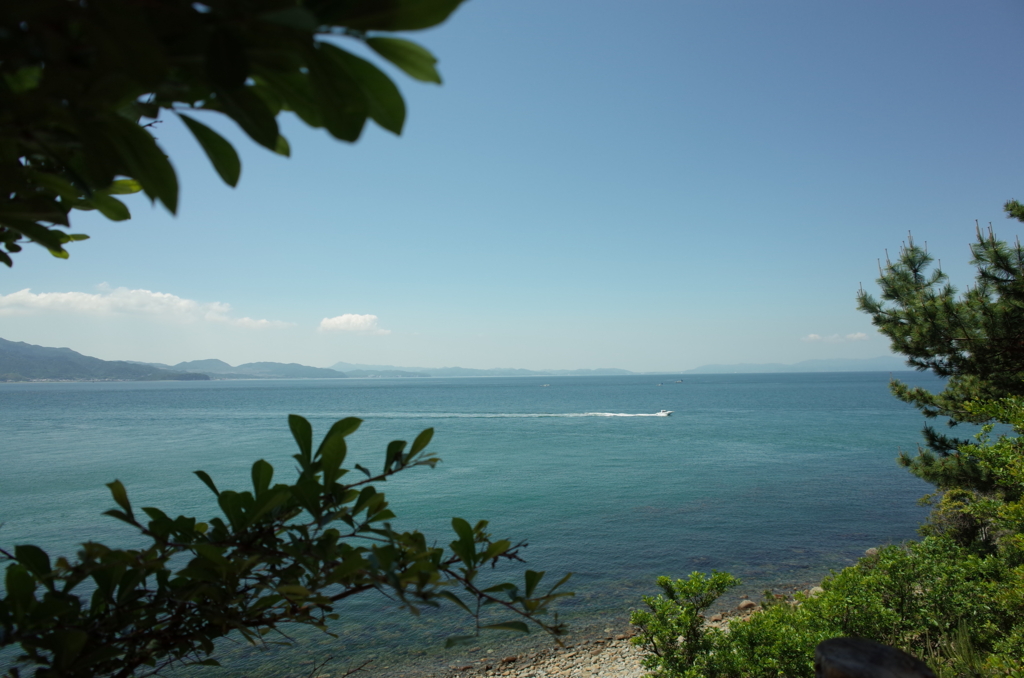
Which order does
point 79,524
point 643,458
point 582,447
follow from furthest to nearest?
point 582,447 < point 643,458 < point 79,524

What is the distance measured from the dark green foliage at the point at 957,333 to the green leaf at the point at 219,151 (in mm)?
9287

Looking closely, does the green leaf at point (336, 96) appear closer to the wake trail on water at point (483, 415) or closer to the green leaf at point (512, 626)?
the green leaf at point (512, 626)

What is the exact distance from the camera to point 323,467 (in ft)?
2.88

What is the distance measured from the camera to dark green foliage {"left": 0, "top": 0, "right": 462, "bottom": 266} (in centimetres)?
41

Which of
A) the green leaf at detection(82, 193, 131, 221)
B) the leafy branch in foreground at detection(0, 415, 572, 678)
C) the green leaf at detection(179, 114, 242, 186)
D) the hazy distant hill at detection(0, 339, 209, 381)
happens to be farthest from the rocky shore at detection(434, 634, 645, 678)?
the hazy distant hill at detection(0, 339, 209, 381)

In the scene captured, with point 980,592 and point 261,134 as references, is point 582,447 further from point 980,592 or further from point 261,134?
point 261,134

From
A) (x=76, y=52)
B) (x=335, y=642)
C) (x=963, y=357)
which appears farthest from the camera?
(x=335, y=642)

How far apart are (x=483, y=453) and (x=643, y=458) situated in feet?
30.0

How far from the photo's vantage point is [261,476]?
0.90 meters

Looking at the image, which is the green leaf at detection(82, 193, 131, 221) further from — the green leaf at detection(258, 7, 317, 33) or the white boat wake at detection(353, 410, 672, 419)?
the white boat wake at detection(353, 410, 672, 419)

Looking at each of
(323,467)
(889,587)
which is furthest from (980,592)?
(323,467)

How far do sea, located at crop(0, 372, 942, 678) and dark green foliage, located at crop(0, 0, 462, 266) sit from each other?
82.7 inches

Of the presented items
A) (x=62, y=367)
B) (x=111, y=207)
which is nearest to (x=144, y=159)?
(x=111, y=207)

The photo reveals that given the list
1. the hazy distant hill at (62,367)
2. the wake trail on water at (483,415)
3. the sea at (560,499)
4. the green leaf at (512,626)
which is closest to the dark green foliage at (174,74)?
the green leaf at (512,626)
